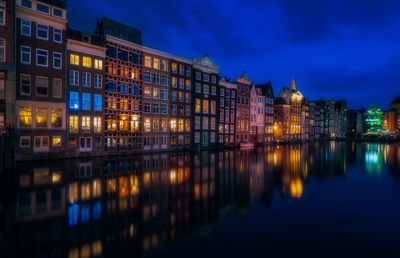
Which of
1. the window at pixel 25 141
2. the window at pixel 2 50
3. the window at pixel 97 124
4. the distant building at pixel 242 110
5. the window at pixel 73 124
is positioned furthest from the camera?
the distant building at pixel 242 110

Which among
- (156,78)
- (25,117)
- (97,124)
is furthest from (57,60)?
(156,78)

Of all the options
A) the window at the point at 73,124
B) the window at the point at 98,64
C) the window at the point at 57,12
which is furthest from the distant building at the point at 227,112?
the window at the point at 57,12

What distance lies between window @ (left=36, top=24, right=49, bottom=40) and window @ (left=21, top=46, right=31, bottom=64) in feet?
7.98

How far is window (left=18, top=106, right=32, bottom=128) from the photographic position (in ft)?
105

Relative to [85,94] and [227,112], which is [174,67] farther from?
[227,112]

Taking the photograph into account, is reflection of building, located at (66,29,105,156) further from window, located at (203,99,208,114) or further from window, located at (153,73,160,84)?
window, located at (203,99,208,114)

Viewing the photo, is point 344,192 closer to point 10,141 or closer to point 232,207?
point 232,207

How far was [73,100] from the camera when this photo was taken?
36906 millimetres

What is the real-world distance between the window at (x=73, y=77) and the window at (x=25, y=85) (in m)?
5.37

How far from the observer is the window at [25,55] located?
3238 cm

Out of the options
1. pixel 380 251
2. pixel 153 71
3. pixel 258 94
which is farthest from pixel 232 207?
pixel 258 94

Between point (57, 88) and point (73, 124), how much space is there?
583 cm

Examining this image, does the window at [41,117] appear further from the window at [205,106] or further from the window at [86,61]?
the window at [205,106]

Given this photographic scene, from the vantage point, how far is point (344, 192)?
19844mm
